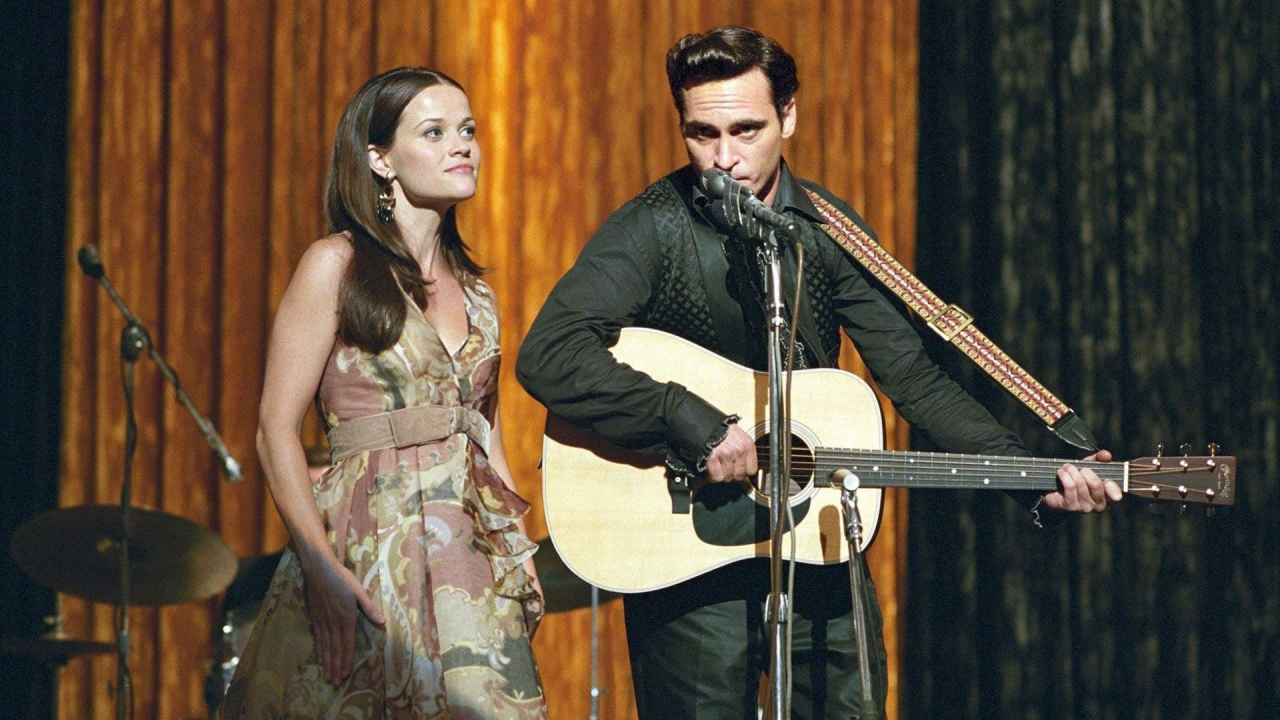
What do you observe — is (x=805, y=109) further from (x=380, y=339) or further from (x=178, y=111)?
(x=380, y=339)

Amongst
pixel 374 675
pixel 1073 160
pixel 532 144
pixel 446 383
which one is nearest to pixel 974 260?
pixel 1073 160

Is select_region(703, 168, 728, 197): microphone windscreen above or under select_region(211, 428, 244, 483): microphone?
above

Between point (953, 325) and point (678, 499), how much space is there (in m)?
0.75

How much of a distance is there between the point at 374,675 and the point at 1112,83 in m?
3.47

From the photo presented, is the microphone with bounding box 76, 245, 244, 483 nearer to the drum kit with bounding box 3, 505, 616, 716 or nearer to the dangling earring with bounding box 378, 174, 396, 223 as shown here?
the drum kit with bounding box 3, 505, 616, 716

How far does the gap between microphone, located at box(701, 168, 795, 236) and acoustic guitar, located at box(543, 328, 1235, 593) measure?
0.47m

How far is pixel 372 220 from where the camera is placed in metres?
2.78

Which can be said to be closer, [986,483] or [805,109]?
[986,483]

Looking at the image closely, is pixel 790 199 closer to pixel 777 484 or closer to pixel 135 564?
pixel 777 484

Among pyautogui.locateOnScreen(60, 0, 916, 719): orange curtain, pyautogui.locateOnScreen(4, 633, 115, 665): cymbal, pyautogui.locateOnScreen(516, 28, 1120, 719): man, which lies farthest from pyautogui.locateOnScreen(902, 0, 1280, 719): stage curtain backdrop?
pyautogui.locateOnScreen(4, 633, 115, 665): cymbal

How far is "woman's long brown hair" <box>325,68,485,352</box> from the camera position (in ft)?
8.63

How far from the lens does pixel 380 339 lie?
2.62m

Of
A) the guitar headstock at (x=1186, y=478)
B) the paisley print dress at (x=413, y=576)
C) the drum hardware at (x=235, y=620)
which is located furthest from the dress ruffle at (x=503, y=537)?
the drum hardware at (x=235, y=620)

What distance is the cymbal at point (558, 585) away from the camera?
4.43 metres
